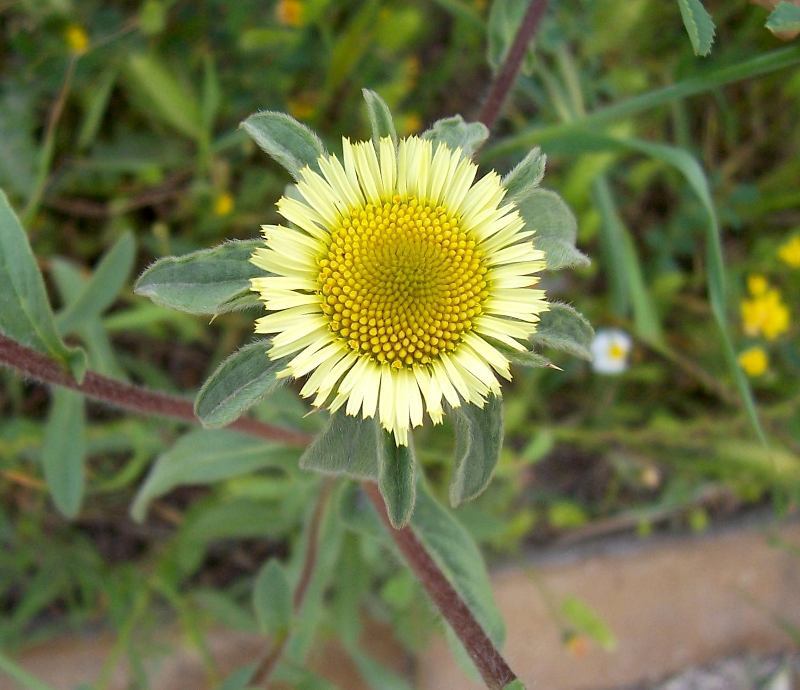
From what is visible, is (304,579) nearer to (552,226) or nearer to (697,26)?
(552,226)

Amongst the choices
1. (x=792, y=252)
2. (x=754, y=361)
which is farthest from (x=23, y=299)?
(x=792, y=252)

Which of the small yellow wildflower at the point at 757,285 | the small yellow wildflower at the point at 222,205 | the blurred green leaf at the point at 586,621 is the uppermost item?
the small yellow wildflower at the point at 222,205

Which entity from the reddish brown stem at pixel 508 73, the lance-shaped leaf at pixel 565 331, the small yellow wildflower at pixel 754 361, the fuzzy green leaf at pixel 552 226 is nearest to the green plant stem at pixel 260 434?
the lance-shaped leaf at pixel 565 331

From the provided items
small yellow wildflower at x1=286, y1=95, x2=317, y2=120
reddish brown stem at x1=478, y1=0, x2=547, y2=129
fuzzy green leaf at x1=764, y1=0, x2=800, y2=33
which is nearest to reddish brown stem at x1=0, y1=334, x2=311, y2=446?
reddish brown stem at x1=478, y1=0, x2=547, y2=129

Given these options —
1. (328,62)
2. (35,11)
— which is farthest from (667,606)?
(35,11)

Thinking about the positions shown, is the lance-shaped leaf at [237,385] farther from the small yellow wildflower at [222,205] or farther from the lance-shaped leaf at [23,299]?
the small yellow wildflower at [222,205]

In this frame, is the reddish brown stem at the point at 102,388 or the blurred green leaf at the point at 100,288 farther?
the blurred green leaf at the point at 100,288
